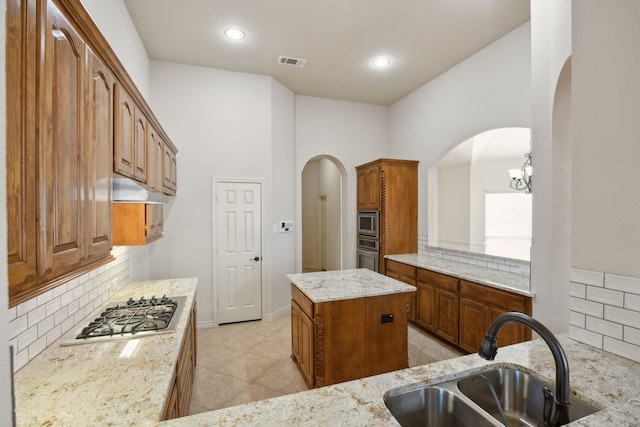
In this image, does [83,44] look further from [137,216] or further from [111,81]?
[137,216]

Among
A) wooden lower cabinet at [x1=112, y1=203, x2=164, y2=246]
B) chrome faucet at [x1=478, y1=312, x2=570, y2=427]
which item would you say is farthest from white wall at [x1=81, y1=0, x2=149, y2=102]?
chrome faucet at [x1=478, y1=312, x2=570, y2=427]

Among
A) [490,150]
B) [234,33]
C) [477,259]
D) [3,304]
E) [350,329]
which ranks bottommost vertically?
[350,329]

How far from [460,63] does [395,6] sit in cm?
156

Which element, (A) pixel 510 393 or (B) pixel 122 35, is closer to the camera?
(A) pixel 510 393

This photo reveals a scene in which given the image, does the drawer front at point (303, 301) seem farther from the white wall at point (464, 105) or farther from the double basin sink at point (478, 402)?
the white wall at point (464, 105)

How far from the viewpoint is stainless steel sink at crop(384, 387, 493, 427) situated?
3.52 ft

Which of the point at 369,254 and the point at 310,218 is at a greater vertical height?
the point at 310,218

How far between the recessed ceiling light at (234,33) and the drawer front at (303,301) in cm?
285

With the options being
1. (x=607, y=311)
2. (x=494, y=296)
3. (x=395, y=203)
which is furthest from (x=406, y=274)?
(x=607, y=311)

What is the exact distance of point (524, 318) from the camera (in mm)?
970

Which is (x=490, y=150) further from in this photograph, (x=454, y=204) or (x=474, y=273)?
(x=474, y=273)

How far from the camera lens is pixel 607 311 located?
4.30ft

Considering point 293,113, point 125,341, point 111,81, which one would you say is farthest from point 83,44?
point 293,113

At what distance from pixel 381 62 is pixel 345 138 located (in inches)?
60.0
